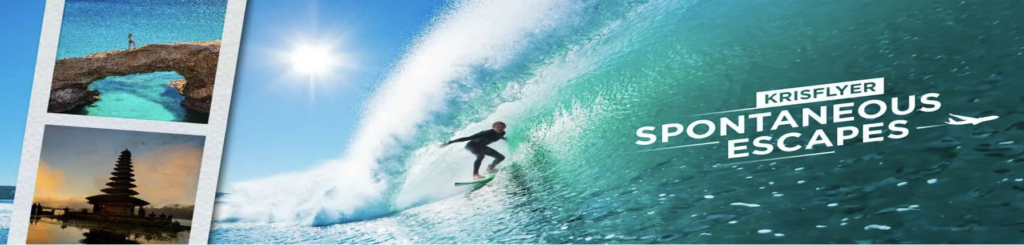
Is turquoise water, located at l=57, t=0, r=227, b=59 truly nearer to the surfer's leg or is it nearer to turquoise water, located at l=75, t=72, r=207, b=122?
turquoise water, located at l=75, t=72, r=207, b=122

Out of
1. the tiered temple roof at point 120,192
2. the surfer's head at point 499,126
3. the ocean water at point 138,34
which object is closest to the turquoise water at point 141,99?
the ocean water at point 138,34

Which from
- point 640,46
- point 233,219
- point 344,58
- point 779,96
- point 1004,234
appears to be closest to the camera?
point 1004,234

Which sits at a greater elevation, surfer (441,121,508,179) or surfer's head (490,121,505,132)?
surfer's head (490,121,505,132)

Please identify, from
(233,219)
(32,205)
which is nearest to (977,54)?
(233,219)

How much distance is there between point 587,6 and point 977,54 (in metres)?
2.70

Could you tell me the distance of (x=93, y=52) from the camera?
434cm

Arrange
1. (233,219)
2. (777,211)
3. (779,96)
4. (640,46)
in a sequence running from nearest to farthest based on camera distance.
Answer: (777,211), (779,96), (233,219), (640,46)

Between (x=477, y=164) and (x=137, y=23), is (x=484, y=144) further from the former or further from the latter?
(x=137, y=23)

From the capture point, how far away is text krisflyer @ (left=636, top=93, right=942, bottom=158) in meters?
3.83

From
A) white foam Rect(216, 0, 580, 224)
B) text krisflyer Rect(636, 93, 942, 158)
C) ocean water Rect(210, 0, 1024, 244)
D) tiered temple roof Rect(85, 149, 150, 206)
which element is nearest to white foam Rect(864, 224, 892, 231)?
ocean water Rect(210, 0, 1024, 244)

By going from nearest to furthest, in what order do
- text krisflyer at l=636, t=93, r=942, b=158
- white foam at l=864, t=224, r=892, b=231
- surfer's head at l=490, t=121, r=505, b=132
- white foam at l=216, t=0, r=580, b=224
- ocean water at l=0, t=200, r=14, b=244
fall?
white foam at l=864, t=224, r=892, b=231, text krisflyer at l=636, t=93, r=942, b=158, ocean water at l=0, t=200, r=14, b=244, white foam at l=216, t=0, r=580, b=224, surfer's head at l=490, t=121, r=505, b=132

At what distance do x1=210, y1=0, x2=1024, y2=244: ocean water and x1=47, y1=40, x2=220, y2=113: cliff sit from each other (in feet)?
2.27

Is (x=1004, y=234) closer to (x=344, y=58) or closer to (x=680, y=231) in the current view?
(x=680, y=231)

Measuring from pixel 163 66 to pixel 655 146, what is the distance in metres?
3.25
